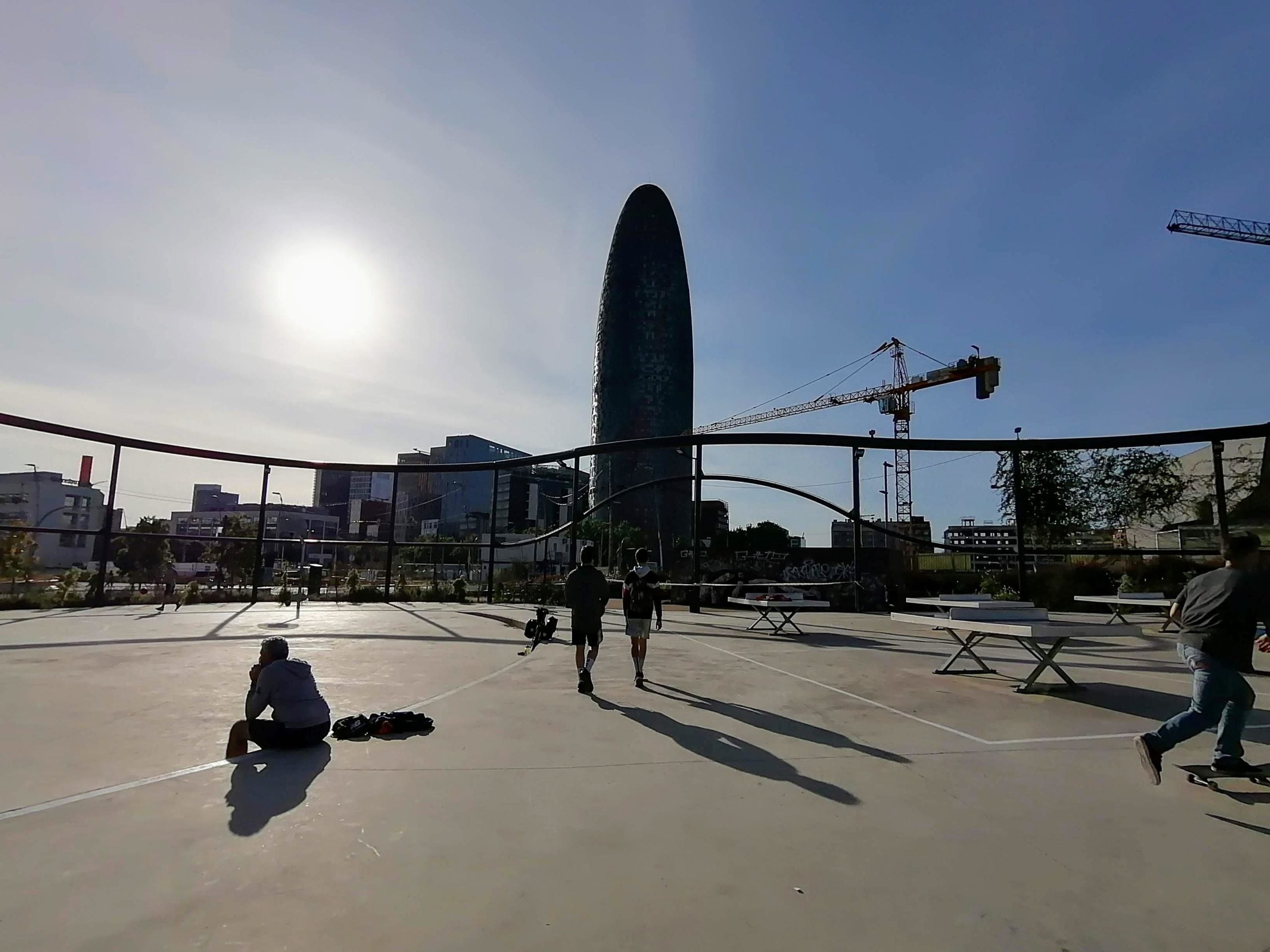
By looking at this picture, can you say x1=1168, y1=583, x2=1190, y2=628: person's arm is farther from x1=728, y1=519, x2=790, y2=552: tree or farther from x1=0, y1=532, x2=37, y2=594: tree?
x1=728, y1=519, x2=790, y2=552: tree

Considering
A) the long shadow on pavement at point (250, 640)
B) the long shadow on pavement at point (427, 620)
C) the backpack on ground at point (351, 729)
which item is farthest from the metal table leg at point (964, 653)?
the long shadow on pavement at point (427, 620)

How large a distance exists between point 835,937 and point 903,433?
107424 millimetres

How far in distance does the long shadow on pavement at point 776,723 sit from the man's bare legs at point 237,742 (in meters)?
3.86

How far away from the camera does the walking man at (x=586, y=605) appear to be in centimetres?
762

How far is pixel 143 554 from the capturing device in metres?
51.4

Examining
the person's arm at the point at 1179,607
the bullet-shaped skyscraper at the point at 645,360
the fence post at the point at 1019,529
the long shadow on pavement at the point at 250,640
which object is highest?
the bullet-shaped skyscraper at the point at 645,360

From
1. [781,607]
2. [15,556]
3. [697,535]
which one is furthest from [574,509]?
[15,556]

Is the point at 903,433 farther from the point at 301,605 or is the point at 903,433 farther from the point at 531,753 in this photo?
the point at 531,753

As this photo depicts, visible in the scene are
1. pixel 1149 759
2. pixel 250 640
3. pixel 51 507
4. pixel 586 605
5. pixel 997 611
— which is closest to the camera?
pixel 1149 759

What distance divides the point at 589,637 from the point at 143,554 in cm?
5747

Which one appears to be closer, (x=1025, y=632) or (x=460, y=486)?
(x=1025, y=632)

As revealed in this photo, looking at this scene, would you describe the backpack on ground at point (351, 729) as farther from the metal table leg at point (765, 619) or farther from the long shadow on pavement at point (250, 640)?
the metal table leg at point (765, 619)

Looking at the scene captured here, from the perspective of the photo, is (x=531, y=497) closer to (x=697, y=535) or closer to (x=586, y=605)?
(x=697, y=535)

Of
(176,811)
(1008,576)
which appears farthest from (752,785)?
(1008,576)
